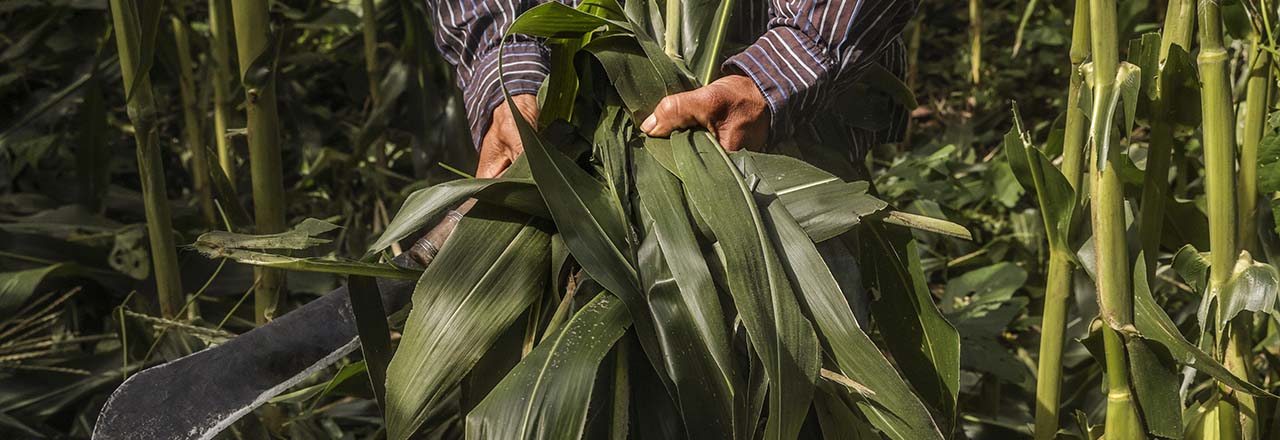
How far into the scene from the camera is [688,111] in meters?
0.73

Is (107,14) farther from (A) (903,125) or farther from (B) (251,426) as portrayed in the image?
(A) (903,125)

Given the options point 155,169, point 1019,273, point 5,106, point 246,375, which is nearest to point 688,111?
point 246,375

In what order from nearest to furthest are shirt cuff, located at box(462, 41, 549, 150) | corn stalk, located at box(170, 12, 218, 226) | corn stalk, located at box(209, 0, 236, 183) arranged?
shirt cuff, located at box(462, 41, 549, 150) < corn stalk, located at box(209, 0, 236, 183) < corn stalk, located at box(170, 12, 218, 226)

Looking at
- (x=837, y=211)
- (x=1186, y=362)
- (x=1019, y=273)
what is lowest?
(x=1019, y=273)

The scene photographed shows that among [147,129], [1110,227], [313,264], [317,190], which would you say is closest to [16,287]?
[147,129]

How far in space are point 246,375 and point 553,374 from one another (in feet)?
0.60

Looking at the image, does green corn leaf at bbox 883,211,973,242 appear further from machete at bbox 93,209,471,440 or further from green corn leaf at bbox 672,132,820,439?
machete at bbox 93,209,471,440

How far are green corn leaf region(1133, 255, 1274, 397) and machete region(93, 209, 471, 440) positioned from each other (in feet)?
1.58

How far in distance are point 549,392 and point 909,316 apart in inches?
12.6

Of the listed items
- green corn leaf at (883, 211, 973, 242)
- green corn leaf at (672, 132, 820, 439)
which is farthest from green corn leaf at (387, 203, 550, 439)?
green corn leaf at (883, 211, 973, 242)

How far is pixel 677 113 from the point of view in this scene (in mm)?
732

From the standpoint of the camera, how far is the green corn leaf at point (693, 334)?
63 centimetres

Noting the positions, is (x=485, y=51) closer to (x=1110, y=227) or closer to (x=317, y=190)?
(x=1110, y=227)

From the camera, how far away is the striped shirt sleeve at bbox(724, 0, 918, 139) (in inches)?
29.6
